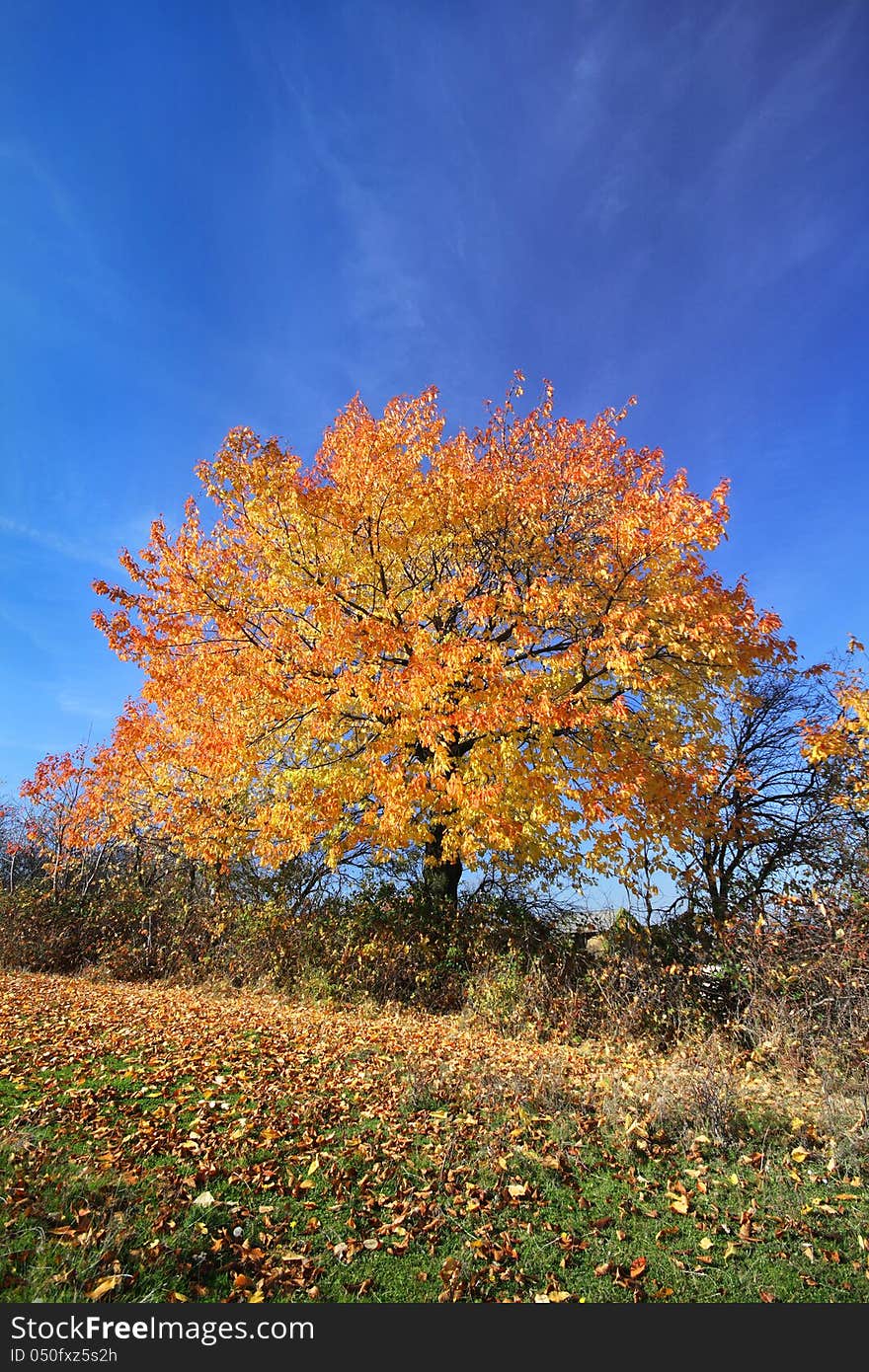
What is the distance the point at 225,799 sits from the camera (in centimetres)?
1492

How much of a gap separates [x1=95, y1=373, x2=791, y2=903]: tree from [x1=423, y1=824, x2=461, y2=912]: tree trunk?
7 centimetres

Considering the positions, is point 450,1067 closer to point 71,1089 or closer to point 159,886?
point 71,1089

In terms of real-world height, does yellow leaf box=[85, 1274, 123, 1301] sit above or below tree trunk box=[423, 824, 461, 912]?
below

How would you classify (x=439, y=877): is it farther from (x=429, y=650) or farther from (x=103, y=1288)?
(x=103, y=1288)

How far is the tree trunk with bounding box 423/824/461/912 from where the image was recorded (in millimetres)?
14659

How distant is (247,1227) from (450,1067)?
160 inches

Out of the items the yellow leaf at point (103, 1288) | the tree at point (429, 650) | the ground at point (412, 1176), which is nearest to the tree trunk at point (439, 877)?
the tree at point (429, 650)

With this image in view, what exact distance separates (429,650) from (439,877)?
6.30 metres

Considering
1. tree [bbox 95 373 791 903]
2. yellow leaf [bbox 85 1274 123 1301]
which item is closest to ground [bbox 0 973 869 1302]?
yellow leaf [bbox 85 1274 123 1301]

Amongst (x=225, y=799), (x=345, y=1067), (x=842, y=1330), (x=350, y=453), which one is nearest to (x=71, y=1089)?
(x=345, y=1067)

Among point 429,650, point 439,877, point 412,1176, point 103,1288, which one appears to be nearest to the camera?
point 103,1288

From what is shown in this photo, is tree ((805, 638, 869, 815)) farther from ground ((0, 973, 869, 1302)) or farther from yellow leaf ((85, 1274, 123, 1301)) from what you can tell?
yellow leaf ((85, 1274, 123, 1301))

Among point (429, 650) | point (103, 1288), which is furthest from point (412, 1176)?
point (429, 650)

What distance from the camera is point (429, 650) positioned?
37.5 ft
